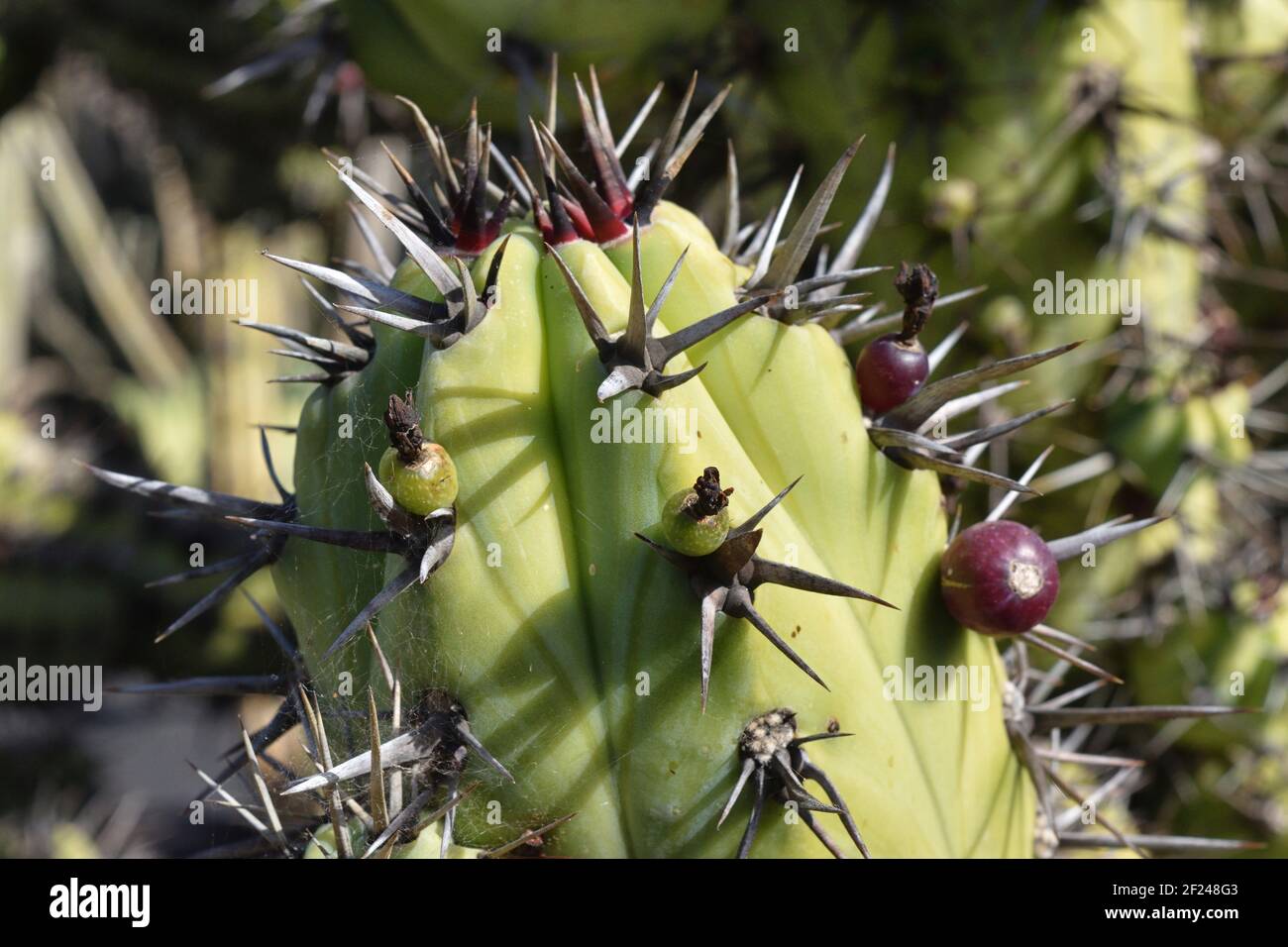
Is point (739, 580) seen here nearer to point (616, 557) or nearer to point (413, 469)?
point (616, 557)

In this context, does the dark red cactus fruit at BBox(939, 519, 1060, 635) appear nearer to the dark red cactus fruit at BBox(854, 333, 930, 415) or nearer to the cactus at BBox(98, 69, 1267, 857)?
the cactus at BBox(98, 69, 1267, 857)

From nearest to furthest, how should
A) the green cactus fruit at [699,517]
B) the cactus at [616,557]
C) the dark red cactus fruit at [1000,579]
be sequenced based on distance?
the green cactus fruit at [699,517] → the cactus at [616,557] → the dark red cactus fruit at [1000,579]

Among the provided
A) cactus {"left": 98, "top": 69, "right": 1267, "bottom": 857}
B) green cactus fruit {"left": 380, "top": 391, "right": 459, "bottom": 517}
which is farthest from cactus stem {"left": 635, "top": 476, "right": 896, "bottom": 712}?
green cactus fruit {"left": 380, "top": 391, "right": 459, "bottom": 517}

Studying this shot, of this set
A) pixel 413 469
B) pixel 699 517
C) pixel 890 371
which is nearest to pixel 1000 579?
pixel 890 371

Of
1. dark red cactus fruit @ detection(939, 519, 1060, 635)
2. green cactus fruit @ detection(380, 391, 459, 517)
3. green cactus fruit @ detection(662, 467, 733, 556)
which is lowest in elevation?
dark red cactus fruit @ detection(939, 519, 1060, 635)

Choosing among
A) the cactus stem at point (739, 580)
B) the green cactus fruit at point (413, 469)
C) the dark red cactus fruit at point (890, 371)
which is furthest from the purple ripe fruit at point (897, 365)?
the green cactus fruit at point (413, 469)

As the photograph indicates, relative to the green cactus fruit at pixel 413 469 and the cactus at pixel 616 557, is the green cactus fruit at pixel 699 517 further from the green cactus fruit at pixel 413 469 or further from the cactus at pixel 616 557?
the green cactus fruit at pixel 413 469

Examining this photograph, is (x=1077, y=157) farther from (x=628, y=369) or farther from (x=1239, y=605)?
(x=628, y=369)
